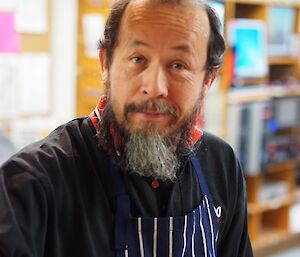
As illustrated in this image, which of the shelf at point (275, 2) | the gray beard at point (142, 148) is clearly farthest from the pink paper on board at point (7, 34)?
the gray beard at point (142, 148)

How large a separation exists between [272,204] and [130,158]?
3.10 meters

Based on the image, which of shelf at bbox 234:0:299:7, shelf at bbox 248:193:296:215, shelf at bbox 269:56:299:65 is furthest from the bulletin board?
shelf at bbox 269:56:299:65

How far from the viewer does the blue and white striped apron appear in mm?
1160

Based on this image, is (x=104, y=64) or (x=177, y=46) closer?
(x=177, y=46)

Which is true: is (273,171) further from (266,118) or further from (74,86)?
(74,86)

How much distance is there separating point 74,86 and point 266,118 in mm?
1517

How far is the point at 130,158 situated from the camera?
3.92ft

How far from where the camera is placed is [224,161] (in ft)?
4.83

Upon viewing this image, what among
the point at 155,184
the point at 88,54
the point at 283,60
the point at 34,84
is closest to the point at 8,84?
the point at 34,84

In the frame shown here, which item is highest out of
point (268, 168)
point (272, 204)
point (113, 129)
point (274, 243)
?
point (113, 129)

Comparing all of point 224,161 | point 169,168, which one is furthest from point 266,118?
point 169,168

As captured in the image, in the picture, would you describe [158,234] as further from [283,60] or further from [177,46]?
[283,60]

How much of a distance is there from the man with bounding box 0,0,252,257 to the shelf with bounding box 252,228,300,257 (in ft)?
9.35

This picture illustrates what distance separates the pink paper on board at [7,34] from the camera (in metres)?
2.75
